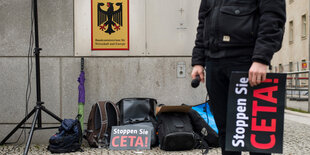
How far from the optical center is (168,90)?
13.8 ft

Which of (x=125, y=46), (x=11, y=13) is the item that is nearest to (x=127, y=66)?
Answer: (x=125, y=46)

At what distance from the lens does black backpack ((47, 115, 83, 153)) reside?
354 centimetres

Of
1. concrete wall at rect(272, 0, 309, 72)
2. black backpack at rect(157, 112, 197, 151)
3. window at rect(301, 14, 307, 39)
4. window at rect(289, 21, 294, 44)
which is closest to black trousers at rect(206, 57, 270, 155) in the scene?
A: black backpack at rect(157, 112, 197, 151)

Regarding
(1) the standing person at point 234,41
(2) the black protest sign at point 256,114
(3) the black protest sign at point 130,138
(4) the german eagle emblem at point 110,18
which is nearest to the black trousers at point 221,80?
(1) the standing person at point 234,41

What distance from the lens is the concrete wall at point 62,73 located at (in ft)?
13.5

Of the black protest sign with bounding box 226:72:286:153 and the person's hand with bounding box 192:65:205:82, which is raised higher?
the person's hand with bounding box 192:65:205:82

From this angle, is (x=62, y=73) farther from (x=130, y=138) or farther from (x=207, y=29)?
(x=207, y=29)

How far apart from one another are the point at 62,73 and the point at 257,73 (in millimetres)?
3158

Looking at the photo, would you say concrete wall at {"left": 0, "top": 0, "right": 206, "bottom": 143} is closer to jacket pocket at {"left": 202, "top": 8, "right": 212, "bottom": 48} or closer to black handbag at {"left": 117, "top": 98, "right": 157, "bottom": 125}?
black handbag at {"left": 117, "top": 98, "right": 157, "bottom": 125}

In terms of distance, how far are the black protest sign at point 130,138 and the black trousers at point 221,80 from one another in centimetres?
200

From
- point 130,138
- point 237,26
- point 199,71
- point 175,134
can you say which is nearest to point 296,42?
point 175,134

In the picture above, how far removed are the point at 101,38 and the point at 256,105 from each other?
2.97 meters

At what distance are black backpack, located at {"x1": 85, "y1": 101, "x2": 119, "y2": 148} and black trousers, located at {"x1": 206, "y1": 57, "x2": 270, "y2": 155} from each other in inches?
87.9

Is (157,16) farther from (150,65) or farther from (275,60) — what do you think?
(275,60)
